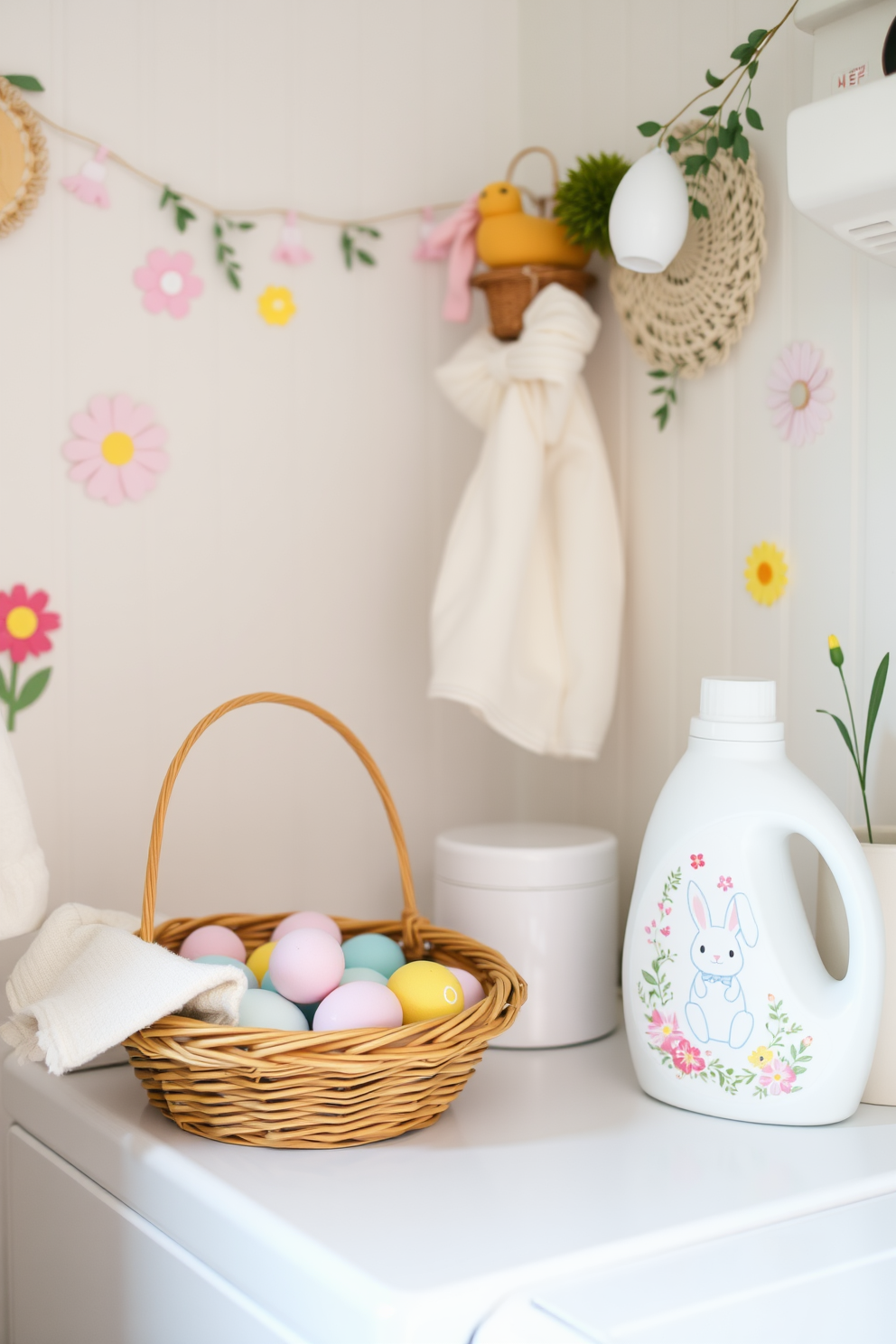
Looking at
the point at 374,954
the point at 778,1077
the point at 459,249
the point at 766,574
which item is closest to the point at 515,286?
the point at 459,249

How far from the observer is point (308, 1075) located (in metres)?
0.86

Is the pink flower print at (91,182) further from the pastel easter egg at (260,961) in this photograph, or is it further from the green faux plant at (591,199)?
the pastel easter egg at (260,961)

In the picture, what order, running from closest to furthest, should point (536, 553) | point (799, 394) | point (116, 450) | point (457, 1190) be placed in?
point (457, 1190) < point (799, 394) < point (116, 450) < point (536, 553)

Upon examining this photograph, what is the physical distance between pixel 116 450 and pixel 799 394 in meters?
0.70

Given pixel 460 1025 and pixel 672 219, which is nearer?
pixel 460 1025

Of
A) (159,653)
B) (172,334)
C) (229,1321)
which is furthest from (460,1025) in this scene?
(172,334)

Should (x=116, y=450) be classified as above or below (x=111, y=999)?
above

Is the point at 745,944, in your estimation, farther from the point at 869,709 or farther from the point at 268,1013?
the point at 268,1013

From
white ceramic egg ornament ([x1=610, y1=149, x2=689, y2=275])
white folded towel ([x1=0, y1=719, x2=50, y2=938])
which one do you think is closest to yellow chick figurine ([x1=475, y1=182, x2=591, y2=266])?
white ceramic egg ornament ([x1=610, y1=149, x2=689, y2=275])

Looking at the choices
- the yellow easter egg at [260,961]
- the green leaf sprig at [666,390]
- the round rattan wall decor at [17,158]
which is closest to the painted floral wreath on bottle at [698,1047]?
the yellow easter egg at [260,961]

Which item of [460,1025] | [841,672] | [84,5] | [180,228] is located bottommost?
[460,1025]

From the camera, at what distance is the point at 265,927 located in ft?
3.86

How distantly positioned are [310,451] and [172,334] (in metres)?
0.20

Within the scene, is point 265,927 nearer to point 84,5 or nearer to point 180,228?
point 180,228
